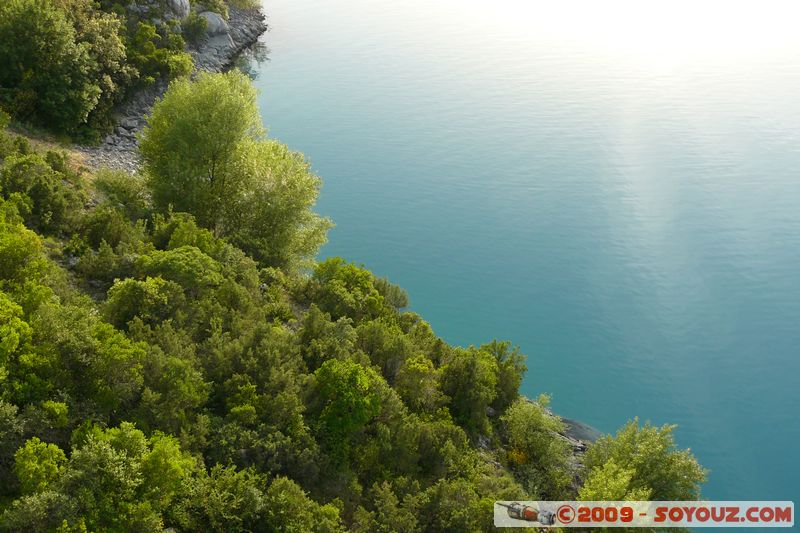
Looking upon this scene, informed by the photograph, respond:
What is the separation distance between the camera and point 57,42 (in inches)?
1646

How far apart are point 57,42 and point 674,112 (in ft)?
203

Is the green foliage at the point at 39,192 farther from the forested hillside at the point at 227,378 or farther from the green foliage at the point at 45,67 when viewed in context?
the green foliage at the point at 45,67

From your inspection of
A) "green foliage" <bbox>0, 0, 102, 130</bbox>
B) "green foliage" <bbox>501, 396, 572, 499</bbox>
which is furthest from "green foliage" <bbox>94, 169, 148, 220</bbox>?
"green foliage" <bbox>501, 396, 572, 499</bbox>

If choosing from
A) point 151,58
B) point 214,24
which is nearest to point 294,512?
point 151,58

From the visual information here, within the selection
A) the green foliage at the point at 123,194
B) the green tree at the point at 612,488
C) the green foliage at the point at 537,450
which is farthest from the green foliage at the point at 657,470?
the green foliage at the point at 123,194

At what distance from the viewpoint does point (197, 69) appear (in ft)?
210

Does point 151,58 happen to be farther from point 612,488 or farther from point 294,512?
point 612,488

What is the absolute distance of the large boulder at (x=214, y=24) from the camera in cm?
7138

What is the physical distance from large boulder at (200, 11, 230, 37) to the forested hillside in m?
41.5

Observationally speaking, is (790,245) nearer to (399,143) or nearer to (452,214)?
(452,214)

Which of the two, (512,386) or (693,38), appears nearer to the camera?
(512,386)

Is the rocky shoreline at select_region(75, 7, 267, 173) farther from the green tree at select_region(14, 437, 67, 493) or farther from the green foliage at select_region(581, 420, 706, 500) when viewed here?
the green foliage at select_region(581, 420, 706, 500)

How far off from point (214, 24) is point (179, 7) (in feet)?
26.6

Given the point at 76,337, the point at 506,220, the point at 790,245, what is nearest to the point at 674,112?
the point at 790,245
